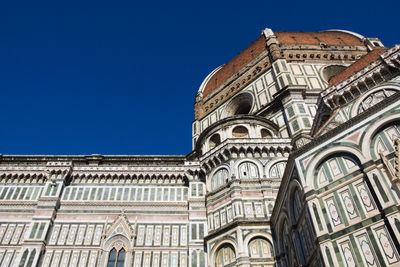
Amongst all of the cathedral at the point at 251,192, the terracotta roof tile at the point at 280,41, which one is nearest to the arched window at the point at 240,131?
the cathedral at the point at 251,192

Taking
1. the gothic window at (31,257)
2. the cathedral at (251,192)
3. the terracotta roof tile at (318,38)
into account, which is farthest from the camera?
the terracotta roof tile at (318,38)

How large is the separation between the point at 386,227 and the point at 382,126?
13.2ft

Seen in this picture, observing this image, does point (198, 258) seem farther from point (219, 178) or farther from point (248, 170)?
point (248, 170)

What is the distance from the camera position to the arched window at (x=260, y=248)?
18.8 meters

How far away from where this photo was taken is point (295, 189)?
50.0 feet

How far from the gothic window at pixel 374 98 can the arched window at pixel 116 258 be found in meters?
17.3

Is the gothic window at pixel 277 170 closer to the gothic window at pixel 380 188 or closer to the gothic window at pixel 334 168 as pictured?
the gothic window at pixel 334 168

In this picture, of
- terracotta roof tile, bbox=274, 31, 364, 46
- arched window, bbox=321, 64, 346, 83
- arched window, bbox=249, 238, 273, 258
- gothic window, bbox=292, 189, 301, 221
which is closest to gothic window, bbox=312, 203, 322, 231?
gothic window, bbox=292, 189, 301, 221

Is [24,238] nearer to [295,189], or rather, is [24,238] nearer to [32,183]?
[32,183]

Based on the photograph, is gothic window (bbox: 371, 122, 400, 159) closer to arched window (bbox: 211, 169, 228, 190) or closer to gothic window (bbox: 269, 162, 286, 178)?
gothic window (bbox: 269, 162, 286, 178)

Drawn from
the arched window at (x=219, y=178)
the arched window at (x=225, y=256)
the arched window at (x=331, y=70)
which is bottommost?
the arched window at (x=225, y=256)

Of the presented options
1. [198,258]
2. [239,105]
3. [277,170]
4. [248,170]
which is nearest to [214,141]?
[248,170]

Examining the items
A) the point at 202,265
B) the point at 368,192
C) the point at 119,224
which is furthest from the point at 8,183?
the point at 368,192

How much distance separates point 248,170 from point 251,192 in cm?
196
